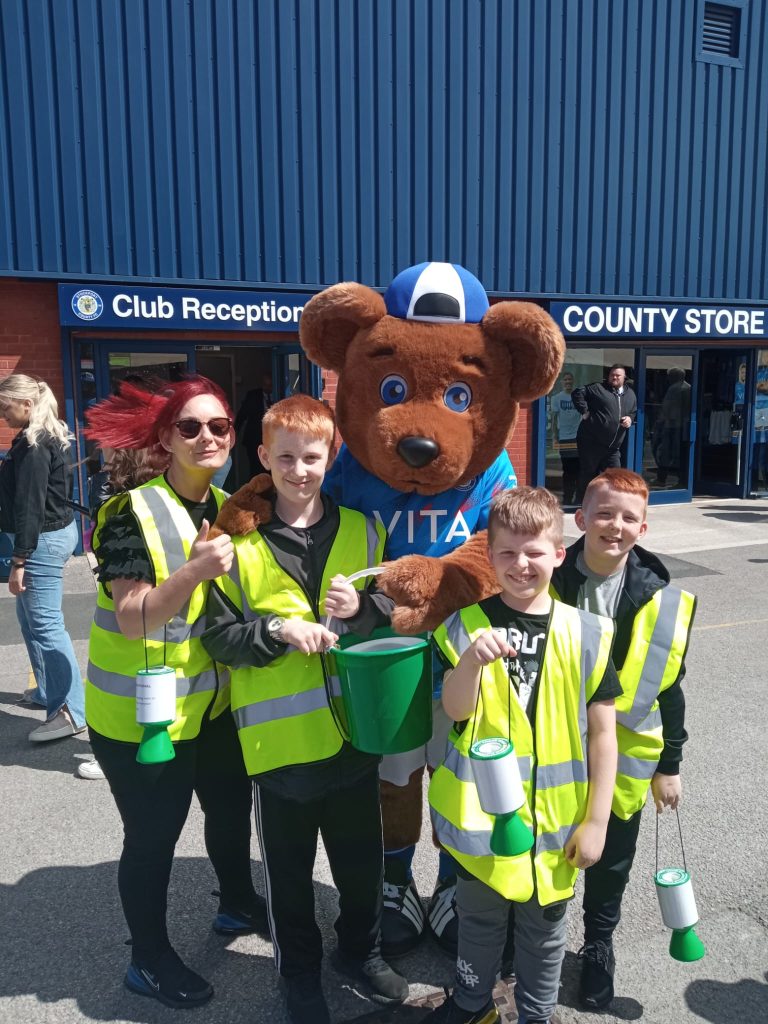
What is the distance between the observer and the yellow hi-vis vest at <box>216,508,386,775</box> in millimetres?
2404

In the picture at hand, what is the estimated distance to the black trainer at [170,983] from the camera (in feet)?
8.50

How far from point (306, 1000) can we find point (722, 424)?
1207cm

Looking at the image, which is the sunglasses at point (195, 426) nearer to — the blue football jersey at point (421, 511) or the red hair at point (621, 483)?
A: the blue football jersey at point (421, 511)

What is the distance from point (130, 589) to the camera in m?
2.39

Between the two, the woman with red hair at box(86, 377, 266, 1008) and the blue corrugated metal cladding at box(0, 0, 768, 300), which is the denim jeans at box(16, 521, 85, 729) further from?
the blue corrugated metal cladding at box(0, 0, 768, 300)

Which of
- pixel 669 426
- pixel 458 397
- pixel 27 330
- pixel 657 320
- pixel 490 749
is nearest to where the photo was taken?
pixel 490 749

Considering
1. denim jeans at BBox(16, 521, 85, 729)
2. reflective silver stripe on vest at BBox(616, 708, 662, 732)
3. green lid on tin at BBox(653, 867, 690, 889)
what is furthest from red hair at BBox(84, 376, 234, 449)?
denim jeans at BBox(16, 521, 85, 729)

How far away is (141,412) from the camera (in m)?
2.62

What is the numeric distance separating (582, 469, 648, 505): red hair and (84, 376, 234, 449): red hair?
114cm

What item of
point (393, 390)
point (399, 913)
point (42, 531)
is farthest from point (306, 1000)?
point (42, 531)

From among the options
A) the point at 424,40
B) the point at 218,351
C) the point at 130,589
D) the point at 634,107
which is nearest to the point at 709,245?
the point at 634,107

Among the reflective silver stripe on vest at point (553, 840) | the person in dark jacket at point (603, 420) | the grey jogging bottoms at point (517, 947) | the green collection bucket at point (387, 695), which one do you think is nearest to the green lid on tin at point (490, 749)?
the green collection bucket at point (387, 695)

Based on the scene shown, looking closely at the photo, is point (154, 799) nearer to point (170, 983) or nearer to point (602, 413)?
point (170, 983)

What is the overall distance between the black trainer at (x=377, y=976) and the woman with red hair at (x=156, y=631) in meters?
0.44
